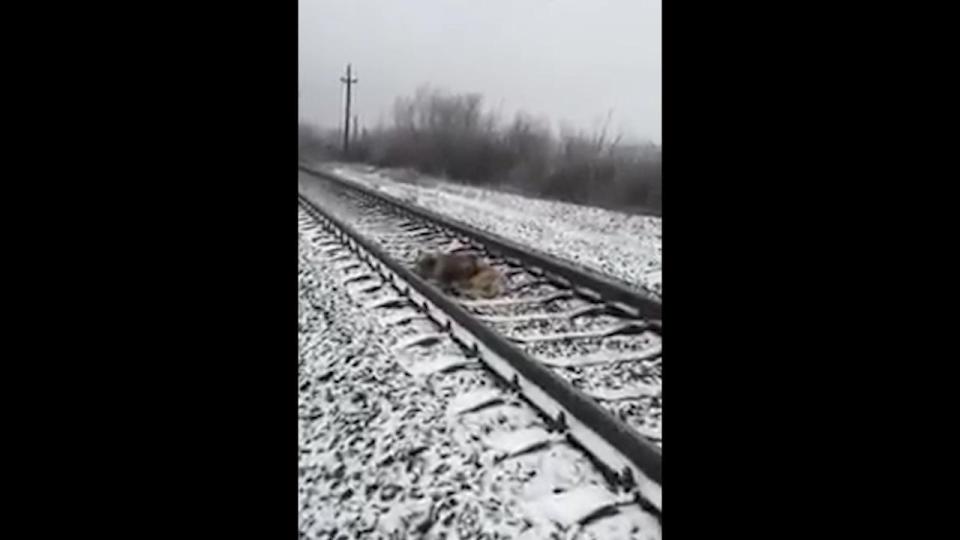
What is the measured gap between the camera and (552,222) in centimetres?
862

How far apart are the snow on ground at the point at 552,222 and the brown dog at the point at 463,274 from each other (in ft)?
3.13

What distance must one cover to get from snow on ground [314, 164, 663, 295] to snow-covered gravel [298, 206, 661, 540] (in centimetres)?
170

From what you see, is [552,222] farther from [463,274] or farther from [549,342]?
[549,342]

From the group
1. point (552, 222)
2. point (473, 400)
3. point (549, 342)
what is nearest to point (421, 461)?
point (473, 400)

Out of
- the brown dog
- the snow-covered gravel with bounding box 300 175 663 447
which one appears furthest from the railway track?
the brown dog

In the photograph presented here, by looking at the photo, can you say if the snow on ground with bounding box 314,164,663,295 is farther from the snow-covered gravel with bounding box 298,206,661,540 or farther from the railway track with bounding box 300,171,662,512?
the snow-covered gravel with bounding box 298,206,661,540

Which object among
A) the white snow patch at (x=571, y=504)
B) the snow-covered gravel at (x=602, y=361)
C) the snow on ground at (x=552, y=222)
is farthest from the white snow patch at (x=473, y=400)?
the snow on ground at (x=552, y=222)

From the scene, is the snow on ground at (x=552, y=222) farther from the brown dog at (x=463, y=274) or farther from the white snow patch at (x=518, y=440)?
the white snow patch at (x=518, y=440)

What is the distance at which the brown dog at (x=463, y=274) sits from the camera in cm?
459

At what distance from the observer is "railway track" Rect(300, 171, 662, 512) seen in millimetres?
2416

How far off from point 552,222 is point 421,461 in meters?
6.46
